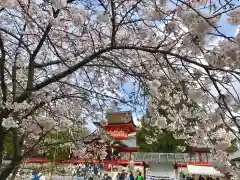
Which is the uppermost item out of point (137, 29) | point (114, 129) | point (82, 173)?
point (114, 129)

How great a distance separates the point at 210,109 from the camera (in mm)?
2977

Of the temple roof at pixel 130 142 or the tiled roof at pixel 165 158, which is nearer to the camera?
the tiled roof at pixel 165 158

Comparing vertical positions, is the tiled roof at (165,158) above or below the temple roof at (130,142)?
below

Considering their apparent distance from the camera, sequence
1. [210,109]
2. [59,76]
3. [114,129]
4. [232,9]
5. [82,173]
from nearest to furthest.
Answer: [232,9] < [210,109] < [59,76] < [82,173] < [114,129]

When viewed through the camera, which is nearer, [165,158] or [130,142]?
[165,158]

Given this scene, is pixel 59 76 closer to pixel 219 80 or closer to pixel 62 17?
pixel 62 17

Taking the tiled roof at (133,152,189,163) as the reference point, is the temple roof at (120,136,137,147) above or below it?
above

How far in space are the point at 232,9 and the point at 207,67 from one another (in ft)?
1.41

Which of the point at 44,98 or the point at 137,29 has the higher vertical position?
the point at 137,29

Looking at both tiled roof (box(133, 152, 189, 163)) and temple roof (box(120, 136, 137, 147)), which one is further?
temple roof (box(120, 136, 137, 147))

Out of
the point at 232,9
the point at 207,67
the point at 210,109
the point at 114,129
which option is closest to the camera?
the point at 232,9

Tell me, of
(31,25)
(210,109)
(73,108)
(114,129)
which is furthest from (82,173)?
(210,109)

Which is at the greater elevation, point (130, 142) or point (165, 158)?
point (130, 142)

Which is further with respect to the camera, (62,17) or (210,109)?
(62,17)
